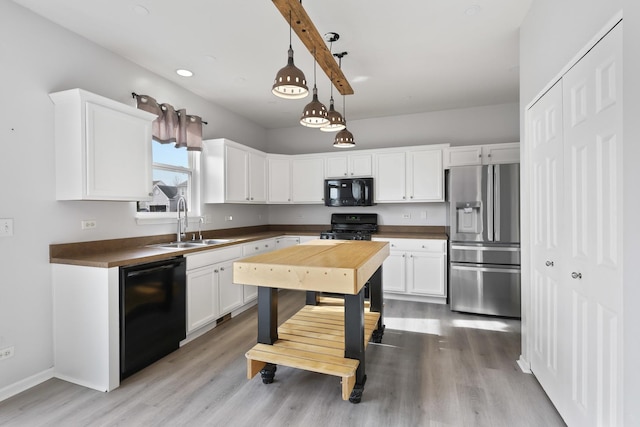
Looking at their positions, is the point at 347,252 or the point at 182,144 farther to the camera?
the point at 182,144

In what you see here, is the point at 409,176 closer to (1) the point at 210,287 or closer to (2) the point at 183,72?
(1) the point at 210,287

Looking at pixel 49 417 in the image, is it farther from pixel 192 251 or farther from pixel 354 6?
pixel 354 6

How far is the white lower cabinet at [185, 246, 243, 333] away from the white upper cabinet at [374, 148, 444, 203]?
7.58 ft

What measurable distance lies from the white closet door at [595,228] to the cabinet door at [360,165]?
117 inches

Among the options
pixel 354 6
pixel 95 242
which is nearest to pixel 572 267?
pixel 354 6

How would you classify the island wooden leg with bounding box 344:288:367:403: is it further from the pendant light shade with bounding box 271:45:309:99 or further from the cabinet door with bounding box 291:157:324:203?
the cabinet door with bounding box 291:157:324:203

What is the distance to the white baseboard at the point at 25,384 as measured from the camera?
2.08 meters

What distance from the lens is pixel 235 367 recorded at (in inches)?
97.5

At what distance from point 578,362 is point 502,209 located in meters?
2.17

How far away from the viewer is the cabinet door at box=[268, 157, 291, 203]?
196 inches

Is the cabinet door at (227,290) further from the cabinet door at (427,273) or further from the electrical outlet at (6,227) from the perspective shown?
the cabinet door at (427,273)

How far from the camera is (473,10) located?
2312mm

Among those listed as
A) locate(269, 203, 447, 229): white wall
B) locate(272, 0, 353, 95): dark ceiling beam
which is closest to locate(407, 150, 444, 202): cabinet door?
locate(269, 203, 447, 229): white wall

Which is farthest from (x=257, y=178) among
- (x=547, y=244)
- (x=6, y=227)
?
(x=547, y=244)
